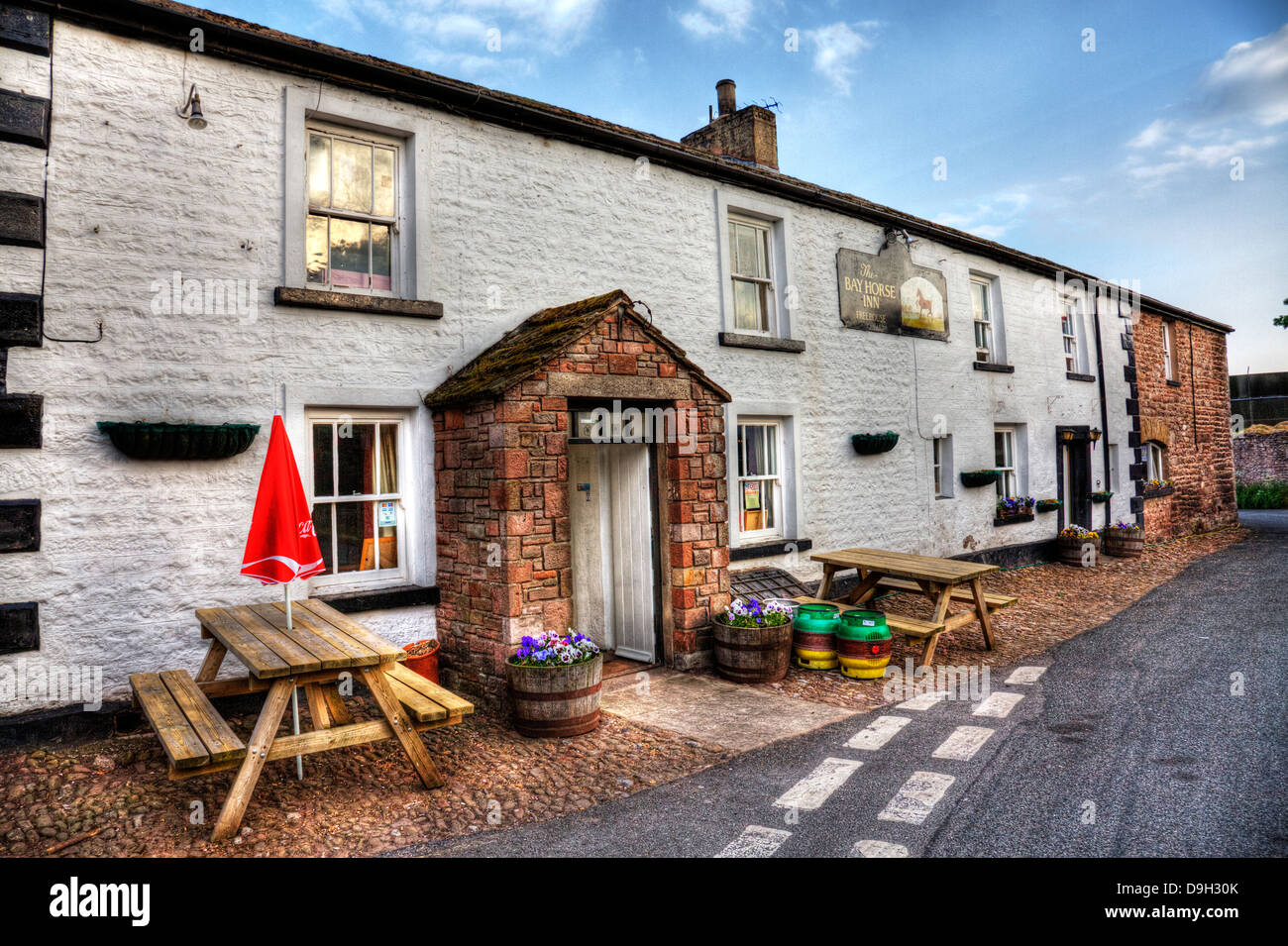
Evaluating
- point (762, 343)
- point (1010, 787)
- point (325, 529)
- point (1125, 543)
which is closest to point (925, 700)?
point (1010, 787)

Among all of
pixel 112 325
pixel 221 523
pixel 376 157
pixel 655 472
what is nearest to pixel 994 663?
pixel 655 472

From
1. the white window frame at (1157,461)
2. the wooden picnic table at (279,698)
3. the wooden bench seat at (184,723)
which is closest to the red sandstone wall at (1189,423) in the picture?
the white window frame at (1157,461)

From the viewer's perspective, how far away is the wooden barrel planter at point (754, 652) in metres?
6.47

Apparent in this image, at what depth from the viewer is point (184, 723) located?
387cm

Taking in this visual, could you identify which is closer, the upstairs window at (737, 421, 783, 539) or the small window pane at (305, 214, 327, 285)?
the small window pane at (305, 214, 327, 285)

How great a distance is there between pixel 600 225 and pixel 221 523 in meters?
4.68

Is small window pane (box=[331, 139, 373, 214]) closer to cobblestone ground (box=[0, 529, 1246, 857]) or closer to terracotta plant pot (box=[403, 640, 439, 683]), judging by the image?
terracotta plant pot (box=[403, 640, 439, 683])

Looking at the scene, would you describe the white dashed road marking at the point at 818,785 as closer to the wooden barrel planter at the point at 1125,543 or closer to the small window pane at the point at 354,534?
the small window pane at the point at 354,534

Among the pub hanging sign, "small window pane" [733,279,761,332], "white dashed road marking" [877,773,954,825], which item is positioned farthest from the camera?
the pub hanging sign

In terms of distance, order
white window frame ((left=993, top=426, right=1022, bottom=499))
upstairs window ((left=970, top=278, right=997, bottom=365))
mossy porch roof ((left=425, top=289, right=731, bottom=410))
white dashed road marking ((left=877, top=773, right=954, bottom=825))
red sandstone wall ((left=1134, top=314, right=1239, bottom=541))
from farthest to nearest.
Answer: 1. red sandstone wall ((left=1134, top=314, right=1239, bottom=541))
2. white window frame ((left=993, top=426, right=1022, bottom=499))
3. upstairs window ((left=970, top=278, right=997, bottom=365))
4. mossy porch roof ((left=425, top=289, right=731, bottom=410))
5. white dashed road marking ((left=877, top=773, right=954, bottom=825))

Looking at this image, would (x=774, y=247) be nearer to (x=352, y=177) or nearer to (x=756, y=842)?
(x=352, y=177)

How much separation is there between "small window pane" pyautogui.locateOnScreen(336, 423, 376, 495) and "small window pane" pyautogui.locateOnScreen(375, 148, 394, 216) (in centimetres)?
198

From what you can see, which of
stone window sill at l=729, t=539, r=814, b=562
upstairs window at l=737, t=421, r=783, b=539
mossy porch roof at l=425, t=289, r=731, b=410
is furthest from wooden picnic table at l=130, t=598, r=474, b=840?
upstairs window at l=737, t=421, r=783, b=539

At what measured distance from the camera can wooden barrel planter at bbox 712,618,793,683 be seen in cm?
647
